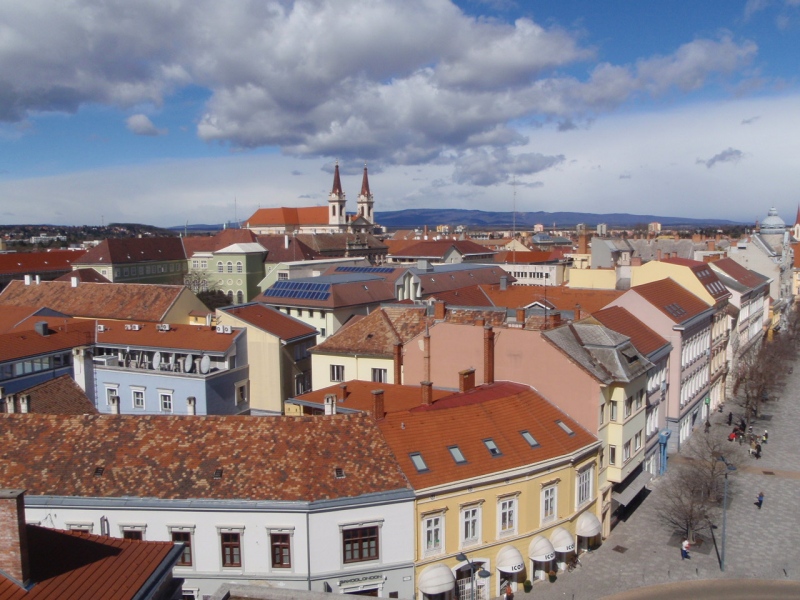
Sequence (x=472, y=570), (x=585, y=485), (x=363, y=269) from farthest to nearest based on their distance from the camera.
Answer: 1. (x=363, y=269)
2. (x=585, y=485)
3. (x=472, y=570)

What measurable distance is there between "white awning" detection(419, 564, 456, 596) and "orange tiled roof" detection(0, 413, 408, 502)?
334 centimetres

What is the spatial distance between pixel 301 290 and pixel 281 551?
39369 millimetres

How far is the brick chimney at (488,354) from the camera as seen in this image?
35375 millimetres

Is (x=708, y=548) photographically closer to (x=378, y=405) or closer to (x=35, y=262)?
(x=378, y=405)

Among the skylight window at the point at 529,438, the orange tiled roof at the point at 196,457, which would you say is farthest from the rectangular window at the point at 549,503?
the orange tiled roof at the point at 196,457

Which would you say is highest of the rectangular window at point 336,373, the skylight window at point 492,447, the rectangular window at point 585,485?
the skylight window at point 492,447

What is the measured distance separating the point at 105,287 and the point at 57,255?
2731 inches

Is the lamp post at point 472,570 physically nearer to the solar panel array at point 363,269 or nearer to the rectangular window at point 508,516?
the rectangular window at point 508,516

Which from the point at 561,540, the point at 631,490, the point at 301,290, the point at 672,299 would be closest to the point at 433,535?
the point at 561,540

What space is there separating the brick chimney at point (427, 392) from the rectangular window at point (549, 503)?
6324 millimetres

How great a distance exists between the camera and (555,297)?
5659cm

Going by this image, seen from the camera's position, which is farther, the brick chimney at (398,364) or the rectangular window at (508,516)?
the brick chimney at (398,364)

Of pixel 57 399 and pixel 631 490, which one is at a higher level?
pixel 57 399

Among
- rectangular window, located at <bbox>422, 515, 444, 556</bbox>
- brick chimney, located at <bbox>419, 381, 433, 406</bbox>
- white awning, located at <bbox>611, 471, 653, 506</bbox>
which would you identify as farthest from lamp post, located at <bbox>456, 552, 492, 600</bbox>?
white awning, located at <bbox>611, 471, 653, 506</bbox>
